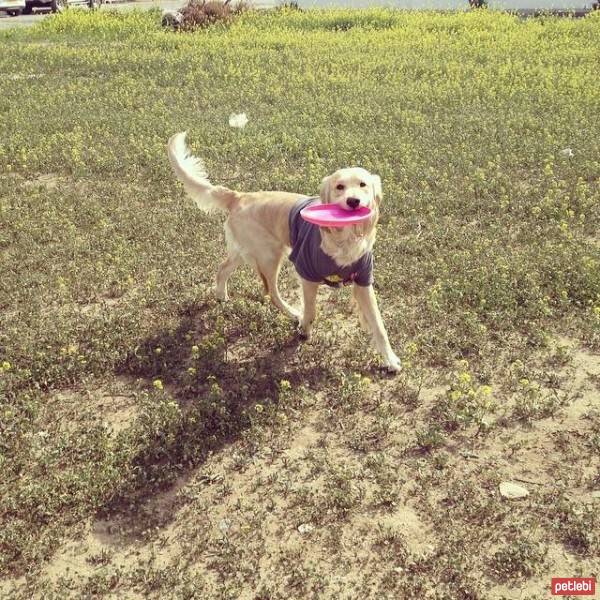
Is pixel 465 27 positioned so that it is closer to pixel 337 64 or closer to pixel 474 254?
pixel 337 64

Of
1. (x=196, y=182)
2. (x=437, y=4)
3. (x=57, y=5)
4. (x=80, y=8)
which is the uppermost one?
(x=57, y=5)

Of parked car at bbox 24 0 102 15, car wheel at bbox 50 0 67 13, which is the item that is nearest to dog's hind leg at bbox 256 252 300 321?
parked car at bbox 24 0 102 15

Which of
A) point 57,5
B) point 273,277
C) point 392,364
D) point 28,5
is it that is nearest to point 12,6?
point 28,5

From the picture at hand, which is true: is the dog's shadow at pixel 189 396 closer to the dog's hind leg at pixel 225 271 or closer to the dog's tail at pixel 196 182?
the dog's hind leg at pixel 225 271

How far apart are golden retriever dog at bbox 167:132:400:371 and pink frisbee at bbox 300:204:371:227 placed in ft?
0.16

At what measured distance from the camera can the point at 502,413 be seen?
483 cm

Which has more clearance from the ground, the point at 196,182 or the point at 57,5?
the point at 57,5

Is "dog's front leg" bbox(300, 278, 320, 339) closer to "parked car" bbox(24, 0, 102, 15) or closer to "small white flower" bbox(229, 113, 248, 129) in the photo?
"small white flower" bbox(229, 113, 248, 129)

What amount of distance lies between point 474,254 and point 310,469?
370 cm

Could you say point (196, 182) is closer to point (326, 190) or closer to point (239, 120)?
point (326, 190)

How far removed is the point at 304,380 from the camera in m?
5.36

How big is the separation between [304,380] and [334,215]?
4.50 ft

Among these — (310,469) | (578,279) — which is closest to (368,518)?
(310,469)

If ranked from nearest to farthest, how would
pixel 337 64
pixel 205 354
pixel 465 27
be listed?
pixel 205 354 → pixel 337 64 → pixel 465 27
